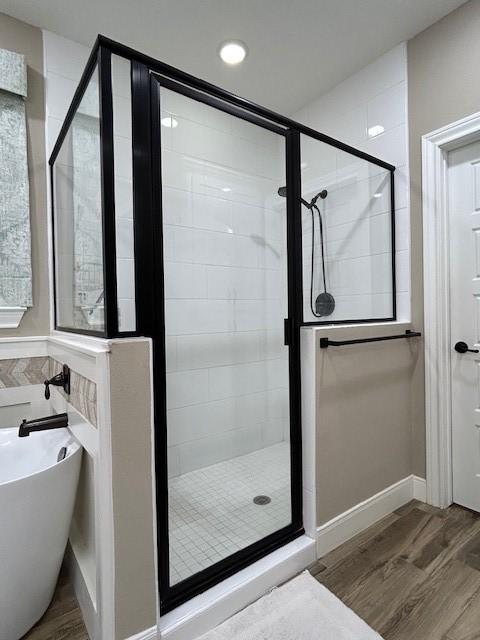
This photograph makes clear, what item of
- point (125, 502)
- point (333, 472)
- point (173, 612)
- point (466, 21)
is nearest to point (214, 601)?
point (173, 612)

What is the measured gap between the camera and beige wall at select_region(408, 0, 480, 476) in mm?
1818

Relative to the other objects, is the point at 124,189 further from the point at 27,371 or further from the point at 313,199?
the point at 27,371

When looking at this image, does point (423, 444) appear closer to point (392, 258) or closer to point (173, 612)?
point (392, 258)

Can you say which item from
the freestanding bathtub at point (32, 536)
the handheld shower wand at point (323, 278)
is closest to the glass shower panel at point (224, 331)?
the handheld shower wand at point (323, 278)

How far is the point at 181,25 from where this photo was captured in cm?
189

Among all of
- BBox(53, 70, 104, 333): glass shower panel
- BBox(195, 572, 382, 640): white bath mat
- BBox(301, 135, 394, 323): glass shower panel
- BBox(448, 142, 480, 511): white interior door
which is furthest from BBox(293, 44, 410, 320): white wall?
BBox(195, 572, 382, 640): white bath mat

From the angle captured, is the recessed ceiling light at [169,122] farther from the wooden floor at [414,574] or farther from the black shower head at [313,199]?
the wooden floor at [414,574]

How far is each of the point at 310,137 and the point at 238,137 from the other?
348 mm

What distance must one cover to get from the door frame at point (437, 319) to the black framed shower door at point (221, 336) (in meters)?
0.85

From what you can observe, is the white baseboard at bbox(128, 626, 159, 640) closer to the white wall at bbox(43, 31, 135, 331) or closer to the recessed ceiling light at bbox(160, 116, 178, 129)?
the white wall at bbox(43, 31, 135, 331)

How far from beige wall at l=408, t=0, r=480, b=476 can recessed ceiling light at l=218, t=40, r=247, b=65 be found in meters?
0.96

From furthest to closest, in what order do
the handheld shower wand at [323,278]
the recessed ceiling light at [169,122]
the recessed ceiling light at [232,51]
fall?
the recessed ceiling light at [232,51] < the handheld shower wand at [323,278] < the recessed ceiling light at [169,122]

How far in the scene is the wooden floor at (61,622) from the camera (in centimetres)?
127


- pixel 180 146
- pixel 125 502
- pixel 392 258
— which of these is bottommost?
pixel 125 502
